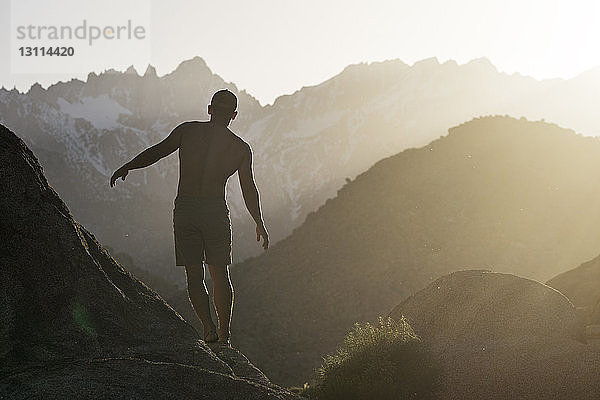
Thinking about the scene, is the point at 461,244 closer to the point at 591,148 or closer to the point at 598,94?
the point at 591,148

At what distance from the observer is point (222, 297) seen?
5.59 m

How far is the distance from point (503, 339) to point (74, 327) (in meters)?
5.77

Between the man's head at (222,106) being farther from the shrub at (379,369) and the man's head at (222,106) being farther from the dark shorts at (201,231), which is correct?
the shrub at (379,369)

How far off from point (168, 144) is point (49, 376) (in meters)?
2.51

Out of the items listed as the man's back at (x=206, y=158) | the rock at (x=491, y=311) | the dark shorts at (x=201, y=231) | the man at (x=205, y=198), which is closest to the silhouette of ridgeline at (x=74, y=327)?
the man at (x=205, y=198)

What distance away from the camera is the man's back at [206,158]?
214 inches

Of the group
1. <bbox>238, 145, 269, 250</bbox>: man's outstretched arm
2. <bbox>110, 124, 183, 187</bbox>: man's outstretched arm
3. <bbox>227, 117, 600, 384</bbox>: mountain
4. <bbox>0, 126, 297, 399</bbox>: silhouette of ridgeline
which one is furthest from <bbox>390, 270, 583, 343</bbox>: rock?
<bbox>227, 117, 600, 384</bbox>: mountain

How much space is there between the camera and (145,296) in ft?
17.7

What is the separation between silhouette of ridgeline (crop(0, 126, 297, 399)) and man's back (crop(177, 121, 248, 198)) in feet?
3.44

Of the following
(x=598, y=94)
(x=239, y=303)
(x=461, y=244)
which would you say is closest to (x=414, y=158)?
(x=461, y=244)

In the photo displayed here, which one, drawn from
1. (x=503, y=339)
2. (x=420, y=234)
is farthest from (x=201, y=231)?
(x=420, y=234)

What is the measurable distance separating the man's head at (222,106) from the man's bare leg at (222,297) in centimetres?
137

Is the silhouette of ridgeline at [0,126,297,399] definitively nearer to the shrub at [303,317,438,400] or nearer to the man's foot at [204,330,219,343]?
the man's foot at [204,330,219,343]

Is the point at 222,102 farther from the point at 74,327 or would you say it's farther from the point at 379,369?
the point at 379,369
